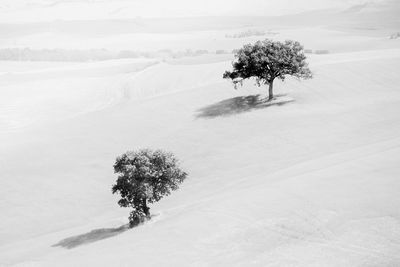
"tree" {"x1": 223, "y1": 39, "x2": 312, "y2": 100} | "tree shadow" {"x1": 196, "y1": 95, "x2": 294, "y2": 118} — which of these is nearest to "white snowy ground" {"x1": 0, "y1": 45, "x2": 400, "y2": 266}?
"tree shadow" {"x1": 196, "y1": 95, "x2": 294, "y2": 118}

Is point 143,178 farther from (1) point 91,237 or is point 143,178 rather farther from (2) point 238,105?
(2) point 238,105

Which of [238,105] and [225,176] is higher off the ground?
[238,105]

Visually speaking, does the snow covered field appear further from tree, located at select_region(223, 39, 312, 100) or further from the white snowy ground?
tree, located at select_region(223, 39, 312, 100)

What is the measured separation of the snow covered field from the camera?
25.3m

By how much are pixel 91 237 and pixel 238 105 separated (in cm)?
3862

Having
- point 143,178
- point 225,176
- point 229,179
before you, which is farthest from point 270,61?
point 143,178

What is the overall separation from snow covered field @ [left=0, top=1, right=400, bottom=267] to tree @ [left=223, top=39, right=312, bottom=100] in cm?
472

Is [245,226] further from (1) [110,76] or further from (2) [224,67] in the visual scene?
(1) [110,76]

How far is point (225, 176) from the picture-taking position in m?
46.8

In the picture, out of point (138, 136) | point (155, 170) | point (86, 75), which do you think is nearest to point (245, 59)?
point (138, 136)

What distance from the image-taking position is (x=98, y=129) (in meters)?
68.0

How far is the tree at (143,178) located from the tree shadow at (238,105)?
28.4 metres

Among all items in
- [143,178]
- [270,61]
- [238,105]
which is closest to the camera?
[143,178]

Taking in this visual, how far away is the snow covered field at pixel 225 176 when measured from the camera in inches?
998
